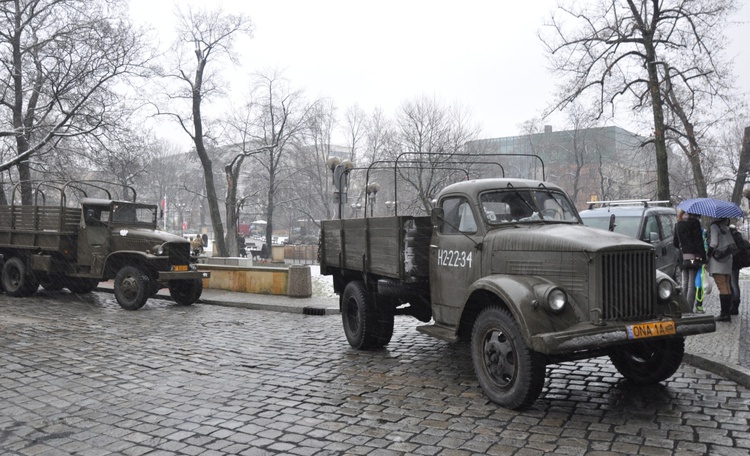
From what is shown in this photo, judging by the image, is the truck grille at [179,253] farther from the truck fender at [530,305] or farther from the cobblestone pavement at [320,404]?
the truck fender at [530,305]

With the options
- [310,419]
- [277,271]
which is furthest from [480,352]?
[277,271]

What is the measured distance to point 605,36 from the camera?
62.4 feet

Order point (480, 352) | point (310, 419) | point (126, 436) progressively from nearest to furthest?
point (126, 436) < point (310, 419) < point (480, 352)

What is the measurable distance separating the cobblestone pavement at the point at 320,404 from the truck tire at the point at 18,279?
7.11 metres

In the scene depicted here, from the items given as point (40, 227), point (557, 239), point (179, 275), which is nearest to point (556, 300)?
point (557, 239)

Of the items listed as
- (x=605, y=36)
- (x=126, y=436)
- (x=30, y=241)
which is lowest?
(x=126, y=436)

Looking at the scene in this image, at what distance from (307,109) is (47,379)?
3035 cm

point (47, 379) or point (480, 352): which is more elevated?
point (480, 352)

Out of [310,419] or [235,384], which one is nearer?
[310,419]

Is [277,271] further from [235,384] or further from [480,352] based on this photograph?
[480,352]

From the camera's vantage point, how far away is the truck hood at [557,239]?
17.0 ft

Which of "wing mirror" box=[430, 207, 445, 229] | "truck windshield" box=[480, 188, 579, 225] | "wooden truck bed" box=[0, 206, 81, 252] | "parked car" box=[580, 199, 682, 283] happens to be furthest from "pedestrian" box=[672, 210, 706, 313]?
"wooden truck bed" box=[0, 206, 81, 252]

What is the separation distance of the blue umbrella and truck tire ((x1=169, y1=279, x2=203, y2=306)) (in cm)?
1027

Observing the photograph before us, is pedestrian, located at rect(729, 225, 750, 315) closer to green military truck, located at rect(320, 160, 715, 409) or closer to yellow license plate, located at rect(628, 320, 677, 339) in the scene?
green military truck, located at rect(320, 160, 715, 409)
